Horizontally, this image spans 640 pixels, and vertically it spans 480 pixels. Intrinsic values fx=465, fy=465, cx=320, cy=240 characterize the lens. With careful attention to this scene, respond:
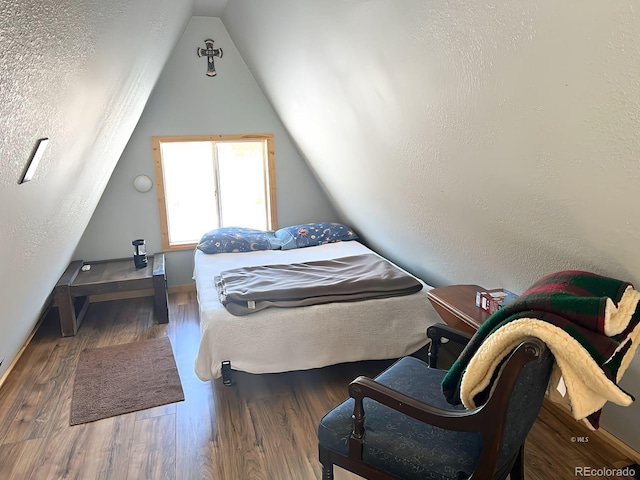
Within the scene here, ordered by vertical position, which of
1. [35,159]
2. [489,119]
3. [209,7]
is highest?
[209,7]

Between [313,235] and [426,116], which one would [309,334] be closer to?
[426,116]

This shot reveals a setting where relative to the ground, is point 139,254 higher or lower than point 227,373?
higher

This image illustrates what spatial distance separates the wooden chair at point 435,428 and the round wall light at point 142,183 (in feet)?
10.7

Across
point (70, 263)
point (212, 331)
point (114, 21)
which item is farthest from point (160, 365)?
point (114, 21)

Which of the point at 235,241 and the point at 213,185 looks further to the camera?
the point at 213,185

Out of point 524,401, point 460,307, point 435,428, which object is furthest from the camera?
point 460,307

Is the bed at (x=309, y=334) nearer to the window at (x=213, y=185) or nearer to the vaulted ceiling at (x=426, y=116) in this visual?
the vaulted ceiling at (x=426, y=116)

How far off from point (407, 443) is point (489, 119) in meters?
1.11

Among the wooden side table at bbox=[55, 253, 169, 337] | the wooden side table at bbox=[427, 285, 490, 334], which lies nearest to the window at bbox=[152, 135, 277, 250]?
the wooden side table at bbox=[55, 253, 169, 337]

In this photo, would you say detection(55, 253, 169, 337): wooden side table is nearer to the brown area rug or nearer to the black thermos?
the black thermos

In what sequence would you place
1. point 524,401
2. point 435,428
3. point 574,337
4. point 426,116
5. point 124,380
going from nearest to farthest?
1. point 574,337
2. point 524,401
3. point 435,428
4. point 426,116
5. point 124,380

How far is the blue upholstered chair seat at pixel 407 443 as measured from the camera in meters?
1.48

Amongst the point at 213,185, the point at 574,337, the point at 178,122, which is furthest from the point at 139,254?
the point at 574,337

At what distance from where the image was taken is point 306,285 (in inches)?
114
